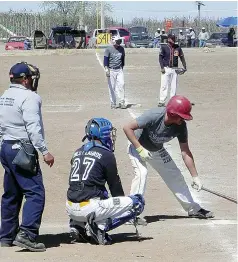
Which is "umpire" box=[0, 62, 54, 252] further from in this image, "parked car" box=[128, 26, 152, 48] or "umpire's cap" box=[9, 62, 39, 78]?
"parked car" box=[128, 26, 152, 48]

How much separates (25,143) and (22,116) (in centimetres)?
26

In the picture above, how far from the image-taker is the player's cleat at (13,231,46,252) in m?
7.68

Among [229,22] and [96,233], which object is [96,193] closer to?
[96,233]

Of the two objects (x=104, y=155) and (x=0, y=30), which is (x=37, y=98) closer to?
(x=104, y=155)

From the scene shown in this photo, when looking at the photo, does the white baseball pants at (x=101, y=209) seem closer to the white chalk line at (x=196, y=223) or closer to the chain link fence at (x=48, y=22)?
the white chalk line at (x=196, y=223)

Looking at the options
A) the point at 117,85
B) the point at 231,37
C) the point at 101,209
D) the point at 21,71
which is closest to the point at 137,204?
the point at 101,209

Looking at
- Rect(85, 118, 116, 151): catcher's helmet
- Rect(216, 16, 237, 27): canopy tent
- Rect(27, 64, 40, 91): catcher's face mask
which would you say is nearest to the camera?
Rect(27, 64, 40, 91): catcher's face mask

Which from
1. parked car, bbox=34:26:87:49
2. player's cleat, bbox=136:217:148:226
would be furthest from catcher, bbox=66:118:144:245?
parked car, bbox=34:26:87:49

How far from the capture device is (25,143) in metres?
7.66

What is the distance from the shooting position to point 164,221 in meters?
9.09

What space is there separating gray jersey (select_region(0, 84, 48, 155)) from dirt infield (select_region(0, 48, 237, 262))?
108 centimetres

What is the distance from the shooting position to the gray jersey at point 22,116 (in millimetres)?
7539

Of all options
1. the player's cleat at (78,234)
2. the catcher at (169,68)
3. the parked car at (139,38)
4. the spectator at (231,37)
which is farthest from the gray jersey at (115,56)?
the spectator at (231,37)

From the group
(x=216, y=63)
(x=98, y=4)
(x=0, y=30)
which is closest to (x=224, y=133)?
(x=216, y=63)
